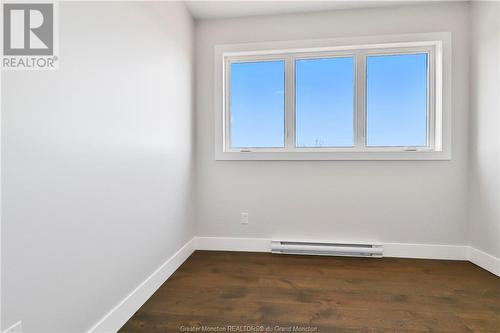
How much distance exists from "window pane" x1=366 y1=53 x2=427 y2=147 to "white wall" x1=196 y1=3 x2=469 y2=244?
0.25m

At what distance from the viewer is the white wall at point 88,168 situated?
1.00 meters

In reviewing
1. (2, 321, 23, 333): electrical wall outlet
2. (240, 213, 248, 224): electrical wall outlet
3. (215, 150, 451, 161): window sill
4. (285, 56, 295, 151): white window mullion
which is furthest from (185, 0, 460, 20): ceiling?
(2, 321, 23, 333): electrical wall outlet

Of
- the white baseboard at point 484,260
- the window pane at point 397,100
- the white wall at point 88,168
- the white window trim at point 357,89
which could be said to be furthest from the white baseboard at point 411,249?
the window pane at point 397,100

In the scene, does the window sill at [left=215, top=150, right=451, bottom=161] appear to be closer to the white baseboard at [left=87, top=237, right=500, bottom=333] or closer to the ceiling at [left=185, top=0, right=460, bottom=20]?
the white baseboard at [left=87, top=237, right=500, bottom=333]

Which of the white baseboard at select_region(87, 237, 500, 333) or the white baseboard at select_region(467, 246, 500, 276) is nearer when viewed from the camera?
the white baseboard at select_region(87, 237, 500, 333)

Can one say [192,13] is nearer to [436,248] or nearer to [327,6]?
[327,6]

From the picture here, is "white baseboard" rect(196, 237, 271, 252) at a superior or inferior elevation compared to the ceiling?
inferior

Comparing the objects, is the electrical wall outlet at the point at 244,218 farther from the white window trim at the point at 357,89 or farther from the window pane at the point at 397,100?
the window pane at the point at 397,100

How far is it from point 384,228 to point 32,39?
3021mm

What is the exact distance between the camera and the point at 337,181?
282cm

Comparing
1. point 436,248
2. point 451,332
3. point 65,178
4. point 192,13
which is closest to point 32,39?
point 65,178

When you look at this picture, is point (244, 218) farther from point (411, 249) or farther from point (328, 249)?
point (411, 249)

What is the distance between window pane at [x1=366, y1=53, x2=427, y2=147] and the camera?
2.81 metres

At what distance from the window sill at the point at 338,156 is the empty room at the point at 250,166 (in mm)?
16
